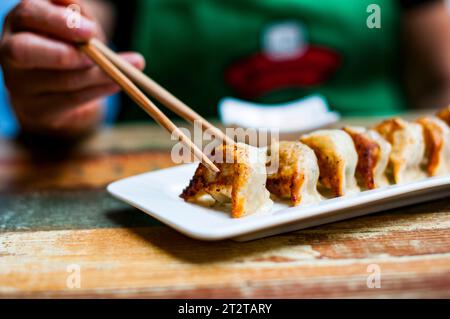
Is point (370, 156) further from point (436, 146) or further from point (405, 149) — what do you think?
point (436, 146)

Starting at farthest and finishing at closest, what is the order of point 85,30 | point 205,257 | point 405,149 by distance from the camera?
point 85,30 < point 405,149 < point 205,257

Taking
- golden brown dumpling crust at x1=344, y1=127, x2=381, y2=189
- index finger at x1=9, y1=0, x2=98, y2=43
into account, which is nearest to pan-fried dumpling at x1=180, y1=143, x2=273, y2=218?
golden brown dumpling crust at x1=344, y1=127, x2=381, y2=189

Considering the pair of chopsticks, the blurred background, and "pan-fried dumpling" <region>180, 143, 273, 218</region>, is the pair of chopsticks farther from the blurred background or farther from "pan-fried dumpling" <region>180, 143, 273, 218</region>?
the blurred background

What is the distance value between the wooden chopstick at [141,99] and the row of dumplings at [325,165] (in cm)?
4

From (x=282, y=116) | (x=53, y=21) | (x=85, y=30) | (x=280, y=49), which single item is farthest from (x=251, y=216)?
(x=280, y=49)

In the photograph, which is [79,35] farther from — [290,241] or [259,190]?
[290,241]

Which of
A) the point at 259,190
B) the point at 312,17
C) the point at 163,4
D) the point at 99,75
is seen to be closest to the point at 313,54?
the point at 312,17

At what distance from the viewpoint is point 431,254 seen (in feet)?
3.37

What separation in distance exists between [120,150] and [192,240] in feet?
3.62

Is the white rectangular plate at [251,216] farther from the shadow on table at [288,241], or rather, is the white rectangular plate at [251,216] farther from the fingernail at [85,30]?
the fingernail at [85,30]

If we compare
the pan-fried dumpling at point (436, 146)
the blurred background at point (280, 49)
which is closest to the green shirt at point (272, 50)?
the blurred background at point (280, 49)

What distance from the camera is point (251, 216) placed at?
1128 mm

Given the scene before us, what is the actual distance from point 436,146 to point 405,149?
0.34 ft

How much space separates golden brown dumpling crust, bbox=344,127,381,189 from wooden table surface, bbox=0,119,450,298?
4.4 inches
